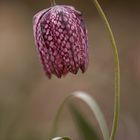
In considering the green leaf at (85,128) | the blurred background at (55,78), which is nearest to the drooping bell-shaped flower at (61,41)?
the green leaf at (85,128)

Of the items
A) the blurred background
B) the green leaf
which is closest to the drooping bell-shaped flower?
the green leaf

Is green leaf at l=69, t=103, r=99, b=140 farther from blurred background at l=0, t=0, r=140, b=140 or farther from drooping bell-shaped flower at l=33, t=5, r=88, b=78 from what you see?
blurred background at l=0, t=0, r=140, b=140

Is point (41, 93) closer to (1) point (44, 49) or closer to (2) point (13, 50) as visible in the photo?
(2) point (13, 50)

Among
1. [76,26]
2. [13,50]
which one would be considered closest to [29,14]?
[13,50]

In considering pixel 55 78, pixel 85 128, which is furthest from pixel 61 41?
pixel 55 78

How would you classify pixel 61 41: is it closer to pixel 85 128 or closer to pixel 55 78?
pixel 85 128

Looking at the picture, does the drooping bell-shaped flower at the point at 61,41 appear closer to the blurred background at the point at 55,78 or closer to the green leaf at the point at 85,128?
the green leaf at the point at 85,128
